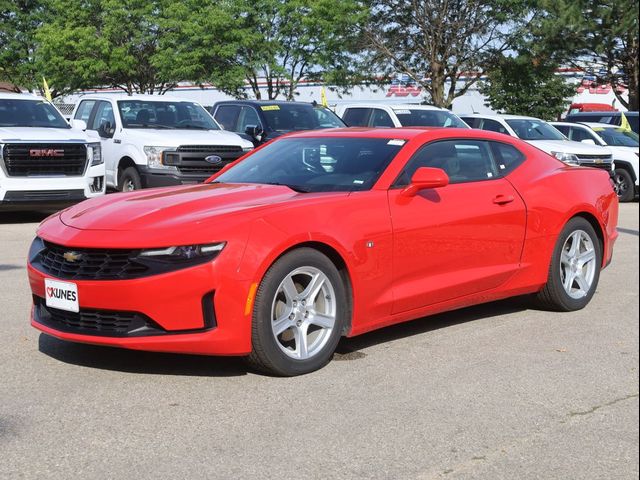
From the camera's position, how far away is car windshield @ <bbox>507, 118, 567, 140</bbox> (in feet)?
66.6

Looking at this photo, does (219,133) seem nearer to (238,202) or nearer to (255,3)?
(238,202)

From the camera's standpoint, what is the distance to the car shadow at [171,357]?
5500 mm

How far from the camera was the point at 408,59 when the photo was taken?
3866 centimetres

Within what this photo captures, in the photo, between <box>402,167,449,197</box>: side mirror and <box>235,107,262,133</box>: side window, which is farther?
<box>235,107,262,133</box>: side window

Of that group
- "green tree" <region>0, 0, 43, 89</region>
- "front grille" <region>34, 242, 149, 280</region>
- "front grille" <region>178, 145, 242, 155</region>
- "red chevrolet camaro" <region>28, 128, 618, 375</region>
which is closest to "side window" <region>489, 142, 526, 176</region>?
"red chevrolet camaro" <region>28, 128, 618, 375</region>

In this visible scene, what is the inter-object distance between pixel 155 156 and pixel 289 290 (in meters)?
9.49

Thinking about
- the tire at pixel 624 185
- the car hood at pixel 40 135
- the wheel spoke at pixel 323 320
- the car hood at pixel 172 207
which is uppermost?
the car hood at pixel 172 207

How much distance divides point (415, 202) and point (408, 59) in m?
33.5

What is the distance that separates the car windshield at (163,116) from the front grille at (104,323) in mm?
10348

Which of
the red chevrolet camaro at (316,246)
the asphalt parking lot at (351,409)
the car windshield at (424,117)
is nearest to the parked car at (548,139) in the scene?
the car windshield at (424,117)

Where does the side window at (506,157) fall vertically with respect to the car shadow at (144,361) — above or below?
above

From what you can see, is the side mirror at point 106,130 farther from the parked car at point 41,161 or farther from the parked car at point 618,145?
the parked car at point 618,145

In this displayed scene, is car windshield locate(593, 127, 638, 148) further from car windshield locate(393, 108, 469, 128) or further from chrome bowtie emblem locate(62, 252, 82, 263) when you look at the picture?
chrome bowtie emblem locate(62, 252, 82, 263)

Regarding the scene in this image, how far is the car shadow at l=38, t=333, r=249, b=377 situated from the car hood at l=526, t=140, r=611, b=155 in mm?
14283
